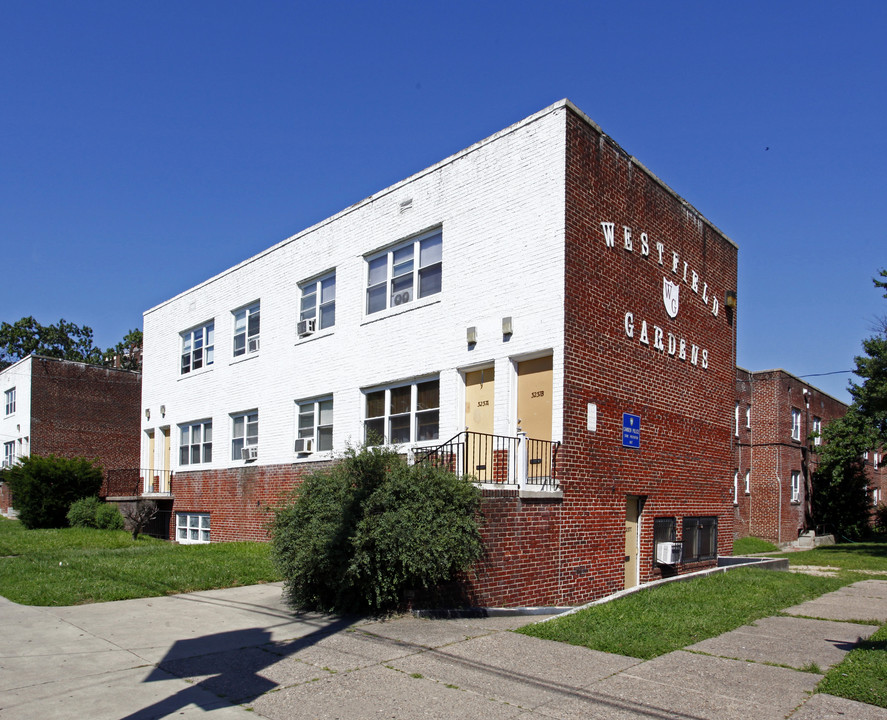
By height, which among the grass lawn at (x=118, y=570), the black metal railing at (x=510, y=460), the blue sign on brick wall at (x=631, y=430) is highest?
the blue sign on brick wall at (x=631, y=430)

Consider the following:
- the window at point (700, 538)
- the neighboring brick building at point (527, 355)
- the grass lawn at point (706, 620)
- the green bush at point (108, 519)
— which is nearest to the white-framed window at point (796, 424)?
the neighboring brick building at point (527, 355)

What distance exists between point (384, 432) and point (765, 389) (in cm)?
2192

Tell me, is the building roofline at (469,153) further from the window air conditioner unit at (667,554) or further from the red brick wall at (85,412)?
the red brick wall at (85,412)

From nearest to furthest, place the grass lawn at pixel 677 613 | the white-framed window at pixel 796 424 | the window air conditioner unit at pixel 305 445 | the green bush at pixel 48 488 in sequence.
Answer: the grass lawn at pixel 677 613
the window air conditioner unit at pixel 305 445
the green bush at pixel 48 488
the white-framed window at pixel 796 424

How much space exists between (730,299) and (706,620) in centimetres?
972

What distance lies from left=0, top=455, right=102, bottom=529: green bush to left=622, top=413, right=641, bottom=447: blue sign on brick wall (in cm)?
1905

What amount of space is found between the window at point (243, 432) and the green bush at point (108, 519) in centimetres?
552

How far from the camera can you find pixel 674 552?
14.3 m

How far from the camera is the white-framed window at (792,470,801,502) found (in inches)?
1292

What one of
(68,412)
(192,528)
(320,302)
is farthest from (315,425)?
(68,412)

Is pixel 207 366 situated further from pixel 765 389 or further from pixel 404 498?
pixel 765 389

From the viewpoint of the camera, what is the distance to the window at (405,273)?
14992mm

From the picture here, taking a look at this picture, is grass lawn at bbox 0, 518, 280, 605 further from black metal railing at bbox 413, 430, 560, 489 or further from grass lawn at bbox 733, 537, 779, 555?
grass lawn at bbox 733, 537, 779, 555

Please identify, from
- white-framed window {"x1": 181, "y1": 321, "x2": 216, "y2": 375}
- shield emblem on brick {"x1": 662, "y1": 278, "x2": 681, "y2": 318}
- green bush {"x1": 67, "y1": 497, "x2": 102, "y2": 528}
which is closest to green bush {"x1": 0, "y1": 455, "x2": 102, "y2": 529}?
green bush {"x1": 67, "y1": 497, "x2": 102, "y2": 528}
